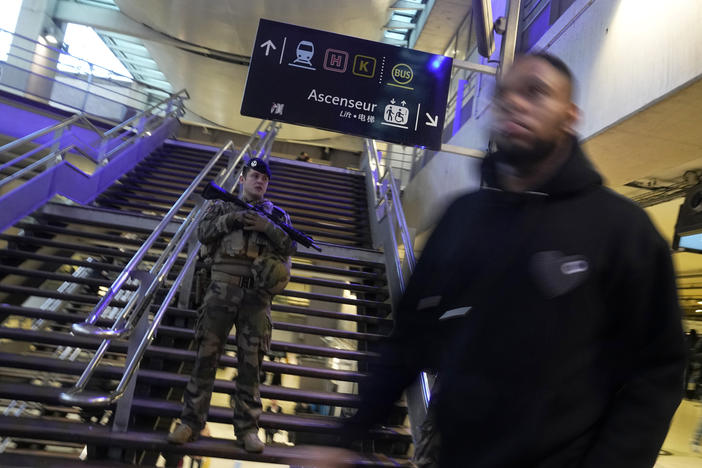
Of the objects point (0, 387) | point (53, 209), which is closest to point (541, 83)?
point (0, 387)

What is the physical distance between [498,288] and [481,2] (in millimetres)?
3346

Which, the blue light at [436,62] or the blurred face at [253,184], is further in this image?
the blue light at [436,62]

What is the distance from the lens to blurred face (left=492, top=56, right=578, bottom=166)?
1.00m

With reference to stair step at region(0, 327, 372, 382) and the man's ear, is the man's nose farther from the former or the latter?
stair step at region(0, 327, 372, 382)

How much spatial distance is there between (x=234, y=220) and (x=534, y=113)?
290 centimetres

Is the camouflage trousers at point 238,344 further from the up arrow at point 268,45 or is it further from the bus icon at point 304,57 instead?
the up arrow at point 268,45

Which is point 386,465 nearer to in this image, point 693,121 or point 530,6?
point 693,121

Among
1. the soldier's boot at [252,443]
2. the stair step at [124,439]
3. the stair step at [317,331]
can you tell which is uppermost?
the stair step at [317,331]

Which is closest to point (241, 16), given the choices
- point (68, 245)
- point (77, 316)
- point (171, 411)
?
point (68, 245)

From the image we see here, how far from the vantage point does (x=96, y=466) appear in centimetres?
338

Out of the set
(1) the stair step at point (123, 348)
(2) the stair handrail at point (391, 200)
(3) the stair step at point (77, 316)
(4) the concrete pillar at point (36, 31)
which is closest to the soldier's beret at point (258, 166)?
(3) the stair step at point (77, 316)

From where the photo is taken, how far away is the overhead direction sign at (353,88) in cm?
488

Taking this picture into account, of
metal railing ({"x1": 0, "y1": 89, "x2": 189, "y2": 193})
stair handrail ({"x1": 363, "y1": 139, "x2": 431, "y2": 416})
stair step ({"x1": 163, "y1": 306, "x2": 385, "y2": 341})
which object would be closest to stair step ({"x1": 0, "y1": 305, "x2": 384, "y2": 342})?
stair step ({"x1": 163, "y1": 306, "x2": 385, "y2": 341})

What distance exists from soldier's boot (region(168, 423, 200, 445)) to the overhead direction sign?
280 centimetres
